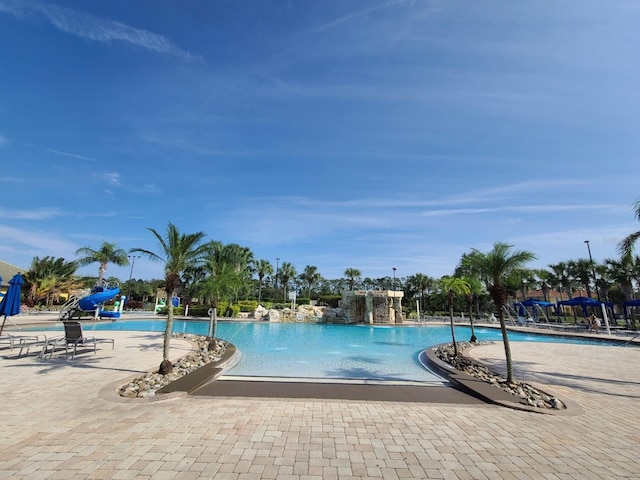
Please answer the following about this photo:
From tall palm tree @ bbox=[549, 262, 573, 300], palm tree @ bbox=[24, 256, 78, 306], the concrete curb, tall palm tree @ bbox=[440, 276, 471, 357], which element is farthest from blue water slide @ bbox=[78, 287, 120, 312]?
tall palm tree @ bbox=[549, 262, 573, 300]

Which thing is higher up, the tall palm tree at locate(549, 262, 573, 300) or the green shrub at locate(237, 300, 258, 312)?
the tall palm tree at locate(549, 262, 573, 300)

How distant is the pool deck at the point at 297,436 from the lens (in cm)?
366

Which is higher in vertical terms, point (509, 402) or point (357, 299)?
point (357, 299)

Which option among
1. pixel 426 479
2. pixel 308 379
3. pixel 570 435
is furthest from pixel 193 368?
pixel 570 435

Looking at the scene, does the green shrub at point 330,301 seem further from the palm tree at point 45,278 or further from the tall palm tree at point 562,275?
the palm tree at point 45,278

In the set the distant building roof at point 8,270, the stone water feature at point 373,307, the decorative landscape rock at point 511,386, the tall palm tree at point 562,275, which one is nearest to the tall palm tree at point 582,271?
the tall palm tree at point 562,275

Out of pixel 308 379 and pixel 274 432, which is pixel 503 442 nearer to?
pixel 274 432

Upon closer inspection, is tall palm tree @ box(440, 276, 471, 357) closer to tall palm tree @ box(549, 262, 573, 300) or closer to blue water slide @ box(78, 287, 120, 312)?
Result: blue water slide @ box(78, 287, 120, 312)

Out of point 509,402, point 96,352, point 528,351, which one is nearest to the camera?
point 509,402

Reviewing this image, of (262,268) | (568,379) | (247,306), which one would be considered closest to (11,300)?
(568,379)

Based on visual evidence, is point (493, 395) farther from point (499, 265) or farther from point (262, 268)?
point (262, 268)

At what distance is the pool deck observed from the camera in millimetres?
3658

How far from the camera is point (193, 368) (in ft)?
30.7

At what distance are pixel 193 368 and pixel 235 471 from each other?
21.9 ft
